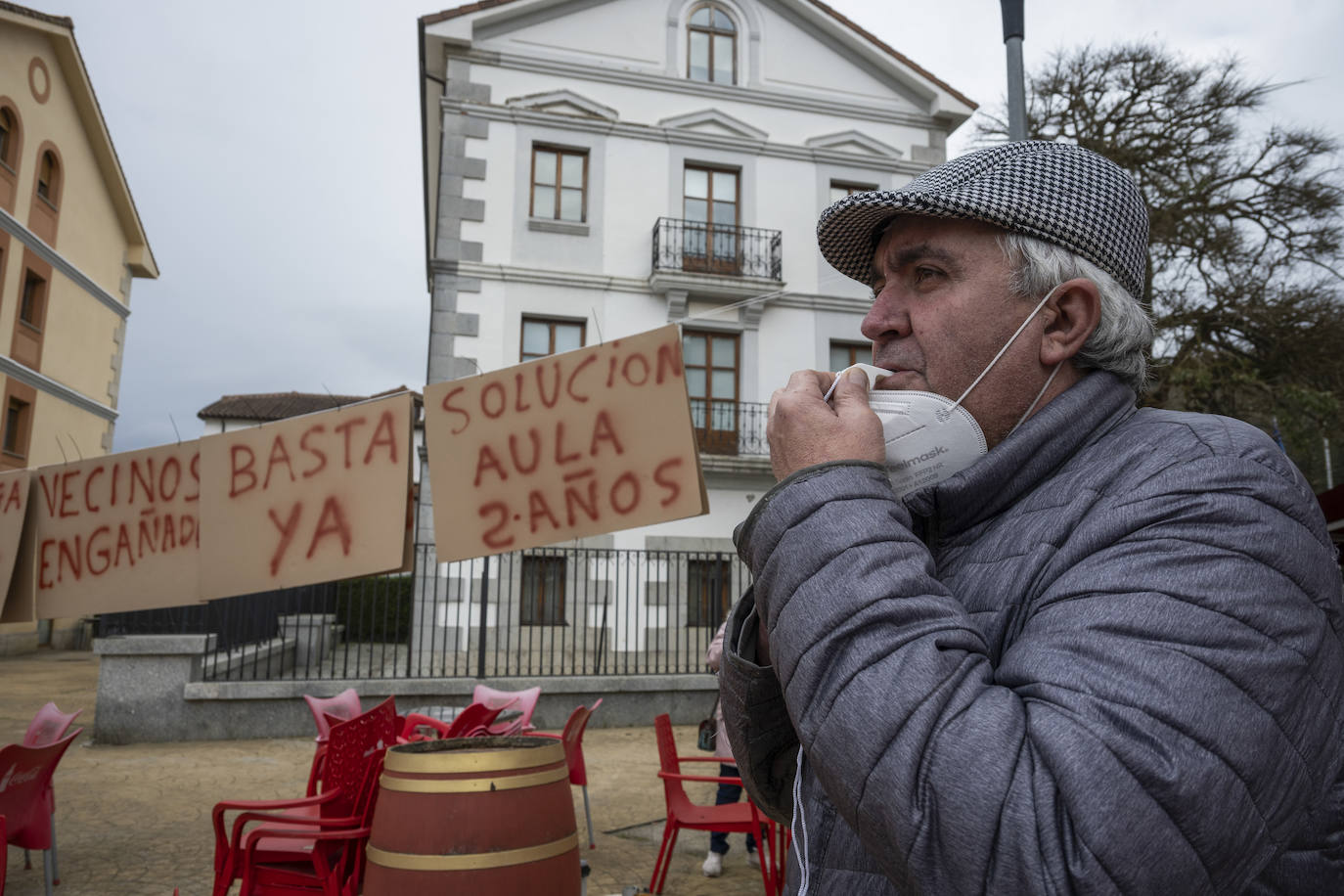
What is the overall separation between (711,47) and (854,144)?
10.6ft

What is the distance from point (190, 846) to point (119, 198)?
21990 mm

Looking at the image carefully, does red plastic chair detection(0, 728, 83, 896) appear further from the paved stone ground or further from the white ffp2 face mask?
the white ffp2 face mask

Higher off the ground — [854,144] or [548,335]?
[854,144]

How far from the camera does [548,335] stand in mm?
14992

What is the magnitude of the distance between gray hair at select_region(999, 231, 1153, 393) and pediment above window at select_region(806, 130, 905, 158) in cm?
1617

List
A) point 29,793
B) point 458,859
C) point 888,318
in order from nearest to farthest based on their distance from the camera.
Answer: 1. point 888,318
2. point 458,859
3. point 29,793

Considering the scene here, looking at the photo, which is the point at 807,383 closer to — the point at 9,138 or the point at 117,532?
the point at 117,532

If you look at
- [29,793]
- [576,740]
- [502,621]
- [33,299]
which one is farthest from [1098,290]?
[33,299]

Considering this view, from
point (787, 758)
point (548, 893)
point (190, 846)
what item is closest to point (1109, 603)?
point (787, 758)

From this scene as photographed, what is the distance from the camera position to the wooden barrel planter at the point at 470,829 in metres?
2.64

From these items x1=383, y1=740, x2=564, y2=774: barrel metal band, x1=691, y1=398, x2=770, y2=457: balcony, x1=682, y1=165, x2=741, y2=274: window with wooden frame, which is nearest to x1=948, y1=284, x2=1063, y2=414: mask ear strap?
x1=383, y1=740, x2=564, y2=774: barrel metal band

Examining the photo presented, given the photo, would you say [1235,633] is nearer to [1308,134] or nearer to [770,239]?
[770,239]

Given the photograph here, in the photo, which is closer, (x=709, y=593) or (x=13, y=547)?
(x=13, y=547)

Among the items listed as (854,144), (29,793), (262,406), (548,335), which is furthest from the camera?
(262,406)
